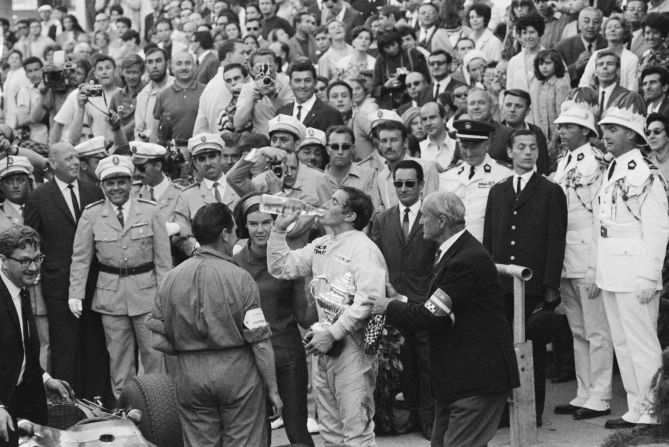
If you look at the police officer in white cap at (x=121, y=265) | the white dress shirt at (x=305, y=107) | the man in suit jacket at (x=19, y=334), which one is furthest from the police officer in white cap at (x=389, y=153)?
the man in suit jacket at (x=19, y=334)

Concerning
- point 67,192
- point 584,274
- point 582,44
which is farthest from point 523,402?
point 582,44

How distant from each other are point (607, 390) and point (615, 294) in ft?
2.84

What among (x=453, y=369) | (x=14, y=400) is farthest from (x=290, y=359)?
Result: (x=14, y=400)

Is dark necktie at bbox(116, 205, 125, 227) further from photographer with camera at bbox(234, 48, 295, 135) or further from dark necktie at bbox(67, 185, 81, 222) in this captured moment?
photographer with camera at bbox(234, 48, 295, 135)

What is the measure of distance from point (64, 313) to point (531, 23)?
668 cm

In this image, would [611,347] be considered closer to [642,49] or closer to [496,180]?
[496,180]

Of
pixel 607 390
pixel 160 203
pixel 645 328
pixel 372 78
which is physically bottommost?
pixel 607 390

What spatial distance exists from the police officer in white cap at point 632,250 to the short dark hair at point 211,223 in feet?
10.2

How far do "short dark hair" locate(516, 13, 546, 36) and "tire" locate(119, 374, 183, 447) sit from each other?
7.61 m

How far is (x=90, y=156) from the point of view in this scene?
11273mm

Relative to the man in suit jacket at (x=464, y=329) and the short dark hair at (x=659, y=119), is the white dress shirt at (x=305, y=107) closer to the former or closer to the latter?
the short dark hair at (x=659, y=119)

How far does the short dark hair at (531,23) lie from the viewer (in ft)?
46.1

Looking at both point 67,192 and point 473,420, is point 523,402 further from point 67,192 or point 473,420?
point 67,192

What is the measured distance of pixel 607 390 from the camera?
9508mm
